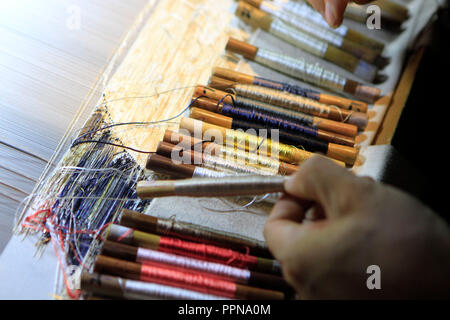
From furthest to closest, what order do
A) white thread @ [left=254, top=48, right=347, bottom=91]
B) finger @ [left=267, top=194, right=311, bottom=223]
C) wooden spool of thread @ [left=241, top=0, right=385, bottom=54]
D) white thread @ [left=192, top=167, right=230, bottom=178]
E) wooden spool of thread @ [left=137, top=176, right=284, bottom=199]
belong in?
wooden spool of thread @ [left=241, top=0, right=385, bottom=54] < white thread @ [left=254, top=48, right=347, bottom=91] < white thread @ [left=192, top=167, right=230, bottom=178] < wooden spool of thread @ [left=137, top=176, right=284, bottom=199] < finger @ [left=267, top=194, right=311, bottom=223]

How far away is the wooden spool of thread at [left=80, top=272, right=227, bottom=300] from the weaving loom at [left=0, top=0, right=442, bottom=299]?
10 centimetres

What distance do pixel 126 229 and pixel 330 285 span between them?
76 centimetres

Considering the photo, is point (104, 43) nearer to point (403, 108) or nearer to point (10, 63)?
point (10, 63)

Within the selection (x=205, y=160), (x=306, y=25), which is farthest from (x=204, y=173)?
(x=306, y=25)

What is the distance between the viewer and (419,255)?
2.89ft

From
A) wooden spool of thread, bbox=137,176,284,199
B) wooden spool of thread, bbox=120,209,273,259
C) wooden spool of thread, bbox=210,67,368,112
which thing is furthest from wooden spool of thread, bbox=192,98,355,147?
wooden spool of thread, bbox=120,209,273,259

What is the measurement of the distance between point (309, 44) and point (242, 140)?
784 mm

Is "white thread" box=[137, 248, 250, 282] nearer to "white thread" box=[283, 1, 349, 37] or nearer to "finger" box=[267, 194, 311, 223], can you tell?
"finger" box=[267, 194, 311, 223]

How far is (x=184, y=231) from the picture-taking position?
53.2 inches

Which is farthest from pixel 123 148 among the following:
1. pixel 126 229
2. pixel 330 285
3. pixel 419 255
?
pixel 419 255

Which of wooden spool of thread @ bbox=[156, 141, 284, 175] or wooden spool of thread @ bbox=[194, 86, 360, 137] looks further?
wooden spool of thread @ bbox=[194, 86, 360, 137]

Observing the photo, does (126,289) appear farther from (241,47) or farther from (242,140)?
(241,47)

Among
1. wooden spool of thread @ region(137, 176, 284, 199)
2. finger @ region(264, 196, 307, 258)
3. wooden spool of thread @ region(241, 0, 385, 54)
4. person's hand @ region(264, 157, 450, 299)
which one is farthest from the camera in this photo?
wooden spool of thread @ region(241, 0, 385, 54)

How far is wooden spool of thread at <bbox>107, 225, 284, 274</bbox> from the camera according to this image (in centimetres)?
131
